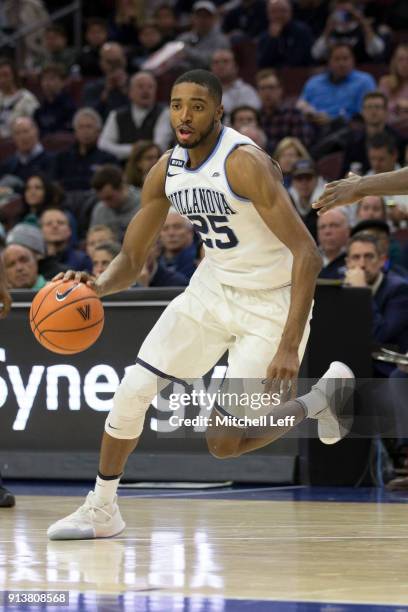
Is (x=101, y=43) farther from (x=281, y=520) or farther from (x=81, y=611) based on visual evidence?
(x=81, y=611)

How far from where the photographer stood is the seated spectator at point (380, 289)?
29.5 feet

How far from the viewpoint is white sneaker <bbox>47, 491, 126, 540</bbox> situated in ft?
20.4

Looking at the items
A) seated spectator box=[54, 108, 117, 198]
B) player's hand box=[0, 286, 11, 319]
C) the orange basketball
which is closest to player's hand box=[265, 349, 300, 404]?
the orange basketball

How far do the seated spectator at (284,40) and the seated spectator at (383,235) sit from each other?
562 cm

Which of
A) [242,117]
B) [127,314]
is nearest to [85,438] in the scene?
[127,314]

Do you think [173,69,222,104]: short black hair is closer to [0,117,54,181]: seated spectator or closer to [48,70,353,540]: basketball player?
[48,70,353,540]: basketball player

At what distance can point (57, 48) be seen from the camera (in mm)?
17953

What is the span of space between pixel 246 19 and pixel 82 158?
4176 millimetres

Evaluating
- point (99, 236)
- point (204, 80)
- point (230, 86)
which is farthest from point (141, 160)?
point (204, 80)

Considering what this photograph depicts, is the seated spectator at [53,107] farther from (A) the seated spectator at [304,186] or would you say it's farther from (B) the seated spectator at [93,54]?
(A) the seated spectator at [304,186]

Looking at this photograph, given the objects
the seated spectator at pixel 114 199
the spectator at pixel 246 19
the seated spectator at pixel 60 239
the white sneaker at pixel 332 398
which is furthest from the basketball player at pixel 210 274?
the spectator at pixel 246 19

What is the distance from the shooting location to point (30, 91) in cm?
1727

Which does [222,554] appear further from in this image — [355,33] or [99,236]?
[355,33]

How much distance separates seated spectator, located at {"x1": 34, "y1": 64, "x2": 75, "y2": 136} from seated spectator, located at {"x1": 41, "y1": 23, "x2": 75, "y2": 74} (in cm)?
162
